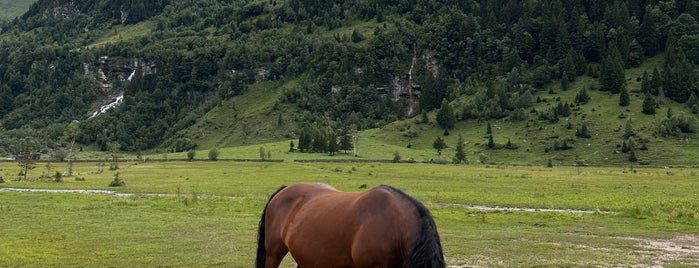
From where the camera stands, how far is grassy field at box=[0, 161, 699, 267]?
2520 centimetres

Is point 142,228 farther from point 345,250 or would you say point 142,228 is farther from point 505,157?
point 505,157

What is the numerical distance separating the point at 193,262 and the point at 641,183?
227 feet

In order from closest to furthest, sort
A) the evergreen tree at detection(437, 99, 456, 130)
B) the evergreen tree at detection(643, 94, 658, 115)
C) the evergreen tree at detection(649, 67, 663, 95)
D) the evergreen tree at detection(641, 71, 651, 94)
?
the evergreen tree at detection(643, 94, 658, 115) < the evergreen tree at detection(649, 67, 663, 95) < the evergreen tree at detection(641, 71, 651, 94) < the evergreen tree at detection(437, 99, 456, 130)

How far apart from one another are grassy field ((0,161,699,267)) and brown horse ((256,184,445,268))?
732cm

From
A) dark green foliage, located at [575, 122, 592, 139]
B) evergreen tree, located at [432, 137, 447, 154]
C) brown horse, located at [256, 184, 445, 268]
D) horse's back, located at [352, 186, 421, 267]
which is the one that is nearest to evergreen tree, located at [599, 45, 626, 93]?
dark green foliage, located at [575, 122, 592, 139]

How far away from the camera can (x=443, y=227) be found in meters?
37.1

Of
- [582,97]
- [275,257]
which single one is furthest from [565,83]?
[275,257]

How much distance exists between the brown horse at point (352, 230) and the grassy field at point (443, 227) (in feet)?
24.0

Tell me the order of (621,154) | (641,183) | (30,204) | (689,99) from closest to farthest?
(30,204) → (641,183) → (621,154) → (689,99)

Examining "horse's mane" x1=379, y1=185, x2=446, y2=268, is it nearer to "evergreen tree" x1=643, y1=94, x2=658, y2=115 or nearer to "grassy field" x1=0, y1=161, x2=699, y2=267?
"grassy field" x1=0, y1=161, x2=699, y2=267

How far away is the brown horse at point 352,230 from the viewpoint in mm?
12086

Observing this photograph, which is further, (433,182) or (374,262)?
(433,182)

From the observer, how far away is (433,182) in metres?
80.8

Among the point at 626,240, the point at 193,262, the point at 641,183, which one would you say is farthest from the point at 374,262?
the point at 641,183
